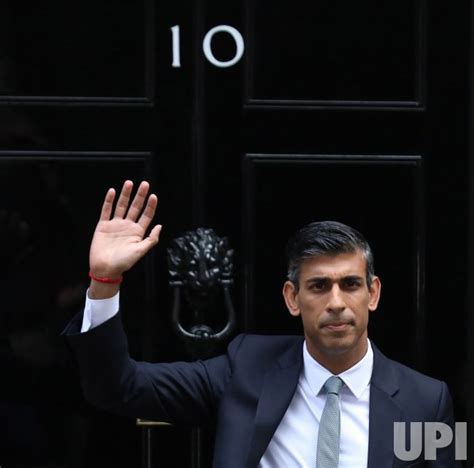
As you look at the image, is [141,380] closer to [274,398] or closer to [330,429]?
[274,398]

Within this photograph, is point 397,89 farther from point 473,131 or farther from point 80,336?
point 80,336

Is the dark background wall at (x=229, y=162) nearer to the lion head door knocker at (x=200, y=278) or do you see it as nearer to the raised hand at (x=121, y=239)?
the lion head door knocker at (x=200, y=278)

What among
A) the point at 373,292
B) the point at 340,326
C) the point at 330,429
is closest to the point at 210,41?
the point at 373,292

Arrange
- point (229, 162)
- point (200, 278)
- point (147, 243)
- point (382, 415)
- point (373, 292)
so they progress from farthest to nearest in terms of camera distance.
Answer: point (229, 162), point (200, 278), point (373, 292), point (382, 415), point (147, 243)

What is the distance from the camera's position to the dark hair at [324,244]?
370cm

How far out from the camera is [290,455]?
3705 mm

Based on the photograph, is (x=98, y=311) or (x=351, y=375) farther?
(x=351, y=375)

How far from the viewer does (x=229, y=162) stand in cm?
430

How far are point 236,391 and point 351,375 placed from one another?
360mm

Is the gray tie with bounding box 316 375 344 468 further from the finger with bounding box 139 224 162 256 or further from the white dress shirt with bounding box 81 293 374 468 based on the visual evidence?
the finger with bounding box 139 224 162 256

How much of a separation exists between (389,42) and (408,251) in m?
0.74

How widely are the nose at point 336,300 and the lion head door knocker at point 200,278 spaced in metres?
0.66

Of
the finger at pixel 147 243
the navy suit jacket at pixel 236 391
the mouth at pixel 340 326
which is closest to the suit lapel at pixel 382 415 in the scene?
the navy suit jacket at pixel 236 391

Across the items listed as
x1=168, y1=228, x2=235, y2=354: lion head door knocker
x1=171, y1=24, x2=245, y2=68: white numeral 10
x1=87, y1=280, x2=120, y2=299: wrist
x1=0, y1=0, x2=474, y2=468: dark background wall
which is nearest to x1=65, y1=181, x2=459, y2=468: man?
x1=87, y1=280, x2=120, y2=299: wrist
